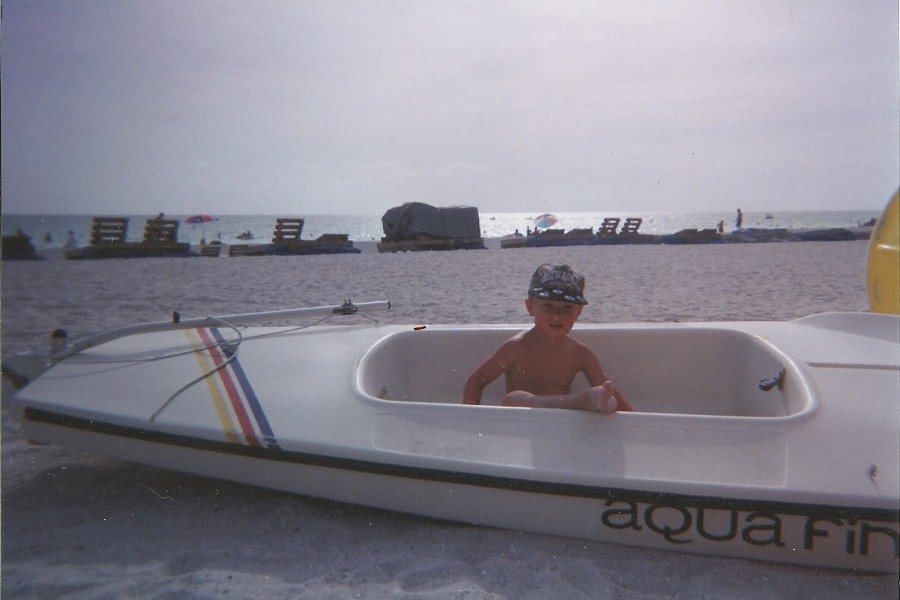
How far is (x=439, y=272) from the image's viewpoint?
37.7ft

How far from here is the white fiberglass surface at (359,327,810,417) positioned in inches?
Result: 111

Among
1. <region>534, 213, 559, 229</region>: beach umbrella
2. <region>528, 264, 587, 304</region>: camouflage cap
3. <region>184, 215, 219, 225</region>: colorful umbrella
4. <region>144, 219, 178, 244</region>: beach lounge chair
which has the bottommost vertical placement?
<region>528, 264, 587, 304</region>: camouflage cap

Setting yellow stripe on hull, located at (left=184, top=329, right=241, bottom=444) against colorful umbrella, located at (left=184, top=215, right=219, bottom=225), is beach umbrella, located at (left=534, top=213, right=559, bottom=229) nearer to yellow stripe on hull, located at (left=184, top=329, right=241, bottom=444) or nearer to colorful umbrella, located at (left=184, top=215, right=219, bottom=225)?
colorful umbrella, located at (left=184, top=215, right=219, bottom=225)

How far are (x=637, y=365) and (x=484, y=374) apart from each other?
870mm

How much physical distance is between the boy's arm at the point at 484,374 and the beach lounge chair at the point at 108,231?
15925mm

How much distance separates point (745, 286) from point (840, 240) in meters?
13.8

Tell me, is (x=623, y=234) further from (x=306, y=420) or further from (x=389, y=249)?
(x=306, y=420)

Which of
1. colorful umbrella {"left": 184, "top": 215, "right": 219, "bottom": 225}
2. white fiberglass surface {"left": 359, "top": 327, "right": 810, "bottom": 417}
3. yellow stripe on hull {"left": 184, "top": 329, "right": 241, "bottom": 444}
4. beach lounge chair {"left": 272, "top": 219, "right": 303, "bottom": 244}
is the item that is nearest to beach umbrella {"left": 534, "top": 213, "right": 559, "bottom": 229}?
beach lounge chair {"left": 272, "top": 219, "right": 303, "bottom": 244}

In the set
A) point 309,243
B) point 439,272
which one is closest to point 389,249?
point 309,243

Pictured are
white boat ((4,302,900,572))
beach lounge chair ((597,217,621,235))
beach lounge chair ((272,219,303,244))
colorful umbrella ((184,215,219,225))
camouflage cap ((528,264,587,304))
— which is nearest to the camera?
white boat ((4,302,900,572))

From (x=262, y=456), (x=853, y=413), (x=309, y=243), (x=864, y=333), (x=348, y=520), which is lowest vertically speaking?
(x=348, y=520)

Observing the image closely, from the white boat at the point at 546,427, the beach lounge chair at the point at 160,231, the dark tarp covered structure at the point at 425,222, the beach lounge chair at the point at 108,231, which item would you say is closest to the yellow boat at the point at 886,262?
the white boat at the point at 546,427

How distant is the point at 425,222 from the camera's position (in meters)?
20.4

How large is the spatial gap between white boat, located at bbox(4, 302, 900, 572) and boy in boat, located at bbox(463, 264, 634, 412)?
0.32m
